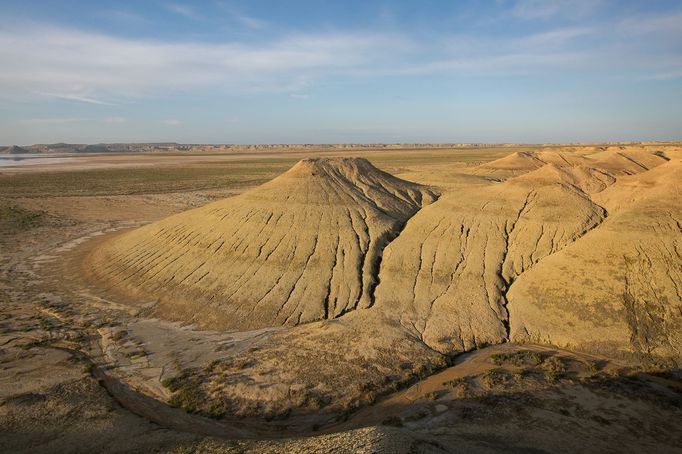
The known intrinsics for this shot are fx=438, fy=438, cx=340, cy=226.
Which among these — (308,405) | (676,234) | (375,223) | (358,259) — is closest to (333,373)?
(308,405)

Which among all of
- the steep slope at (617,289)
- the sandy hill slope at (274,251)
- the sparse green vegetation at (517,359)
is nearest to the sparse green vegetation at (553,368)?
the sparse green vegetation at (517,359)

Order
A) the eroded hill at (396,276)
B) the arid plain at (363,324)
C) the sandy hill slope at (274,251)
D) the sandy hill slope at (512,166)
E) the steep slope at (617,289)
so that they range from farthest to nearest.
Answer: the sandy hill slope at (512,166)
the sandy hill slope at (274,251)
the steep slope at (617,289)
the eroded hill at (396,276)
the arid plain at (363,324)

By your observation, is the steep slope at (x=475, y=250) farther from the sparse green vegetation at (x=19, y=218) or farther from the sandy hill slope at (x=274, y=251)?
the sparse green vegetation at (x=19, y=218)

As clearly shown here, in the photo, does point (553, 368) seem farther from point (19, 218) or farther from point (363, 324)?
point (19, 218)

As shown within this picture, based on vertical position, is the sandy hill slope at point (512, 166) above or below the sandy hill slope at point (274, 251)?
above

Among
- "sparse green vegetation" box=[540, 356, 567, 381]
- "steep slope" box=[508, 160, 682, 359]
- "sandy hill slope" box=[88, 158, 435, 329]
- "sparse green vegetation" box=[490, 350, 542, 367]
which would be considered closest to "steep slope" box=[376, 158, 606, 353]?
"steep slope" box=[508, 160, 682, 359]

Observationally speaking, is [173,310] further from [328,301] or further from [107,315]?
[328,301]
